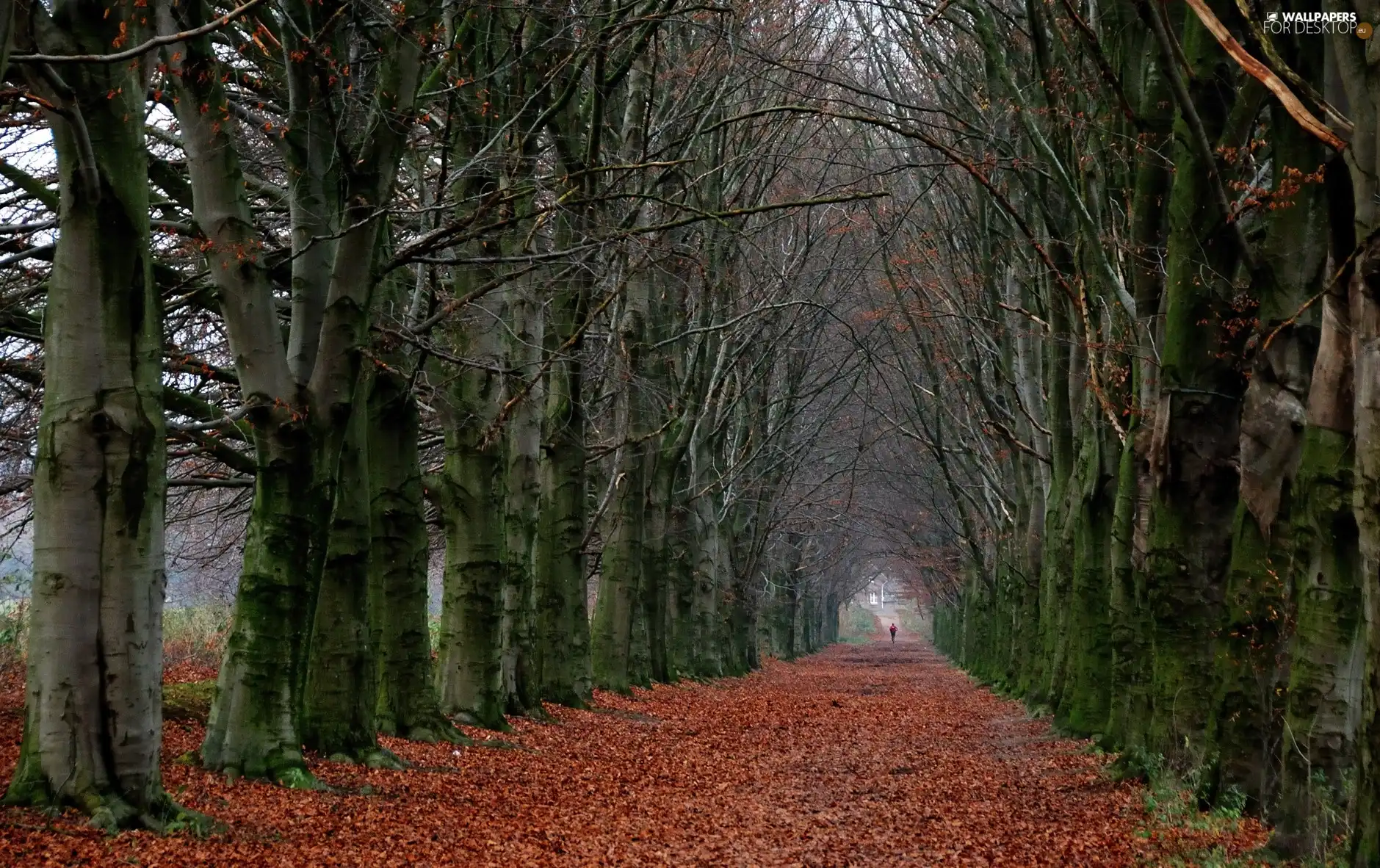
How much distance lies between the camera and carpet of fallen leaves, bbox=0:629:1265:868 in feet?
24.0

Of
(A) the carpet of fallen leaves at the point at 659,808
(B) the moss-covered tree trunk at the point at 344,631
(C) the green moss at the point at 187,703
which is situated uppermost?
(B) the moss-covered tree trunk at the point at 344,631

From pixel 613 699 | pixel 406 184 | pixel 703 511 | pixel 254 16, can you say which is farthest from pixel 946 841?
pixel 703 511

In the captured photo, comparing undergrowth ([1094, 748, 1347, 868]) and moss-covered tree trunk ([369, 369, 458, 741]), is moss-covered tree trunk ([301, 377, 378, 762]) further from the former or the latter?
undergrowth ([1094, 748, 1347, 868])

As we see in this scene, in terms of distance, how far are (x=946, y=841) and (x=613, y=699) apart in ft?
39.7

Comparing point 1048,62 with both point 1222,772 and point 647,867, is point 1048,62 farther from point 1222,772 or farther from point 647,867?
point 647,867

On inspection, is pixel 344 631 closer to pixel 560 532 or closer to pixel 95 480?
pixel 95 480

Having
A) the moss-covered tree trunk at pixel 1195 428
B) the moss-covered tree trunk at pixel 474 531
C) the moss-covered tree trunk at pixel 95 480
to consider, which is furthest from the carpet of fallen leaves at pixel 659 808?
the moss-covered tree trunk at pixel 1195 428

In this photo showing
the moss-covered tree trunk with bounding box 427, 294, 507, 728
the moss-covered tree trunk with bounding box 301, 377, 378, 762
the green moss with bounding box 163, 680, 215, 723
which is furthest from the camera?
the moss-covered tree trunk with bounding box 427, 294, 507, 728

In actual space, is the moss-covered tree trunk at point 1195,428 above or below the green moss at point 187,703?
above

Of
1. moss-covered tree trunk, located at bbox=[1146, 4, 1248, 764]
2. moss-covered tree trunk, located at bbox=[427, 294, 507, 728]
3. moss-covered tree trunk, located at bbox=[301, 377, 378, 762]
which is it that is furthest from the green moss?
moss-covered tree trunk, located at bbox=[1146, 4, 1248, 764]

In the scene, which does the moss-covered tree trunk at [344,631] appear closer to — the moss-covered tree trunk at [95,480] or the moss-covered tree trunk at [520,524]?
the moss-covered tree trunk at [95,480]

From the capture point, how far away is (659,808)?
33.5 feet

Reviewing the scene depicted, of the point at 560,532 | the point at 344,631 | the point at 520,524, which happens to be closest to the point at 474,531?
the point at 520,524

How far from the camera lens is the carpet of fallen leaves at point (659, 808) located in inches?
288
